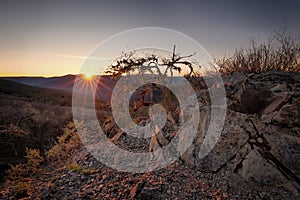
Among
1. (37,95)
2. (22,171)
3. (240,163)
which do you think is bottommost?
(37,95)

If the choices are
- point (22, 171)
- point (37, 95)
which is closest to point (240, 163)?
point (22, 171)

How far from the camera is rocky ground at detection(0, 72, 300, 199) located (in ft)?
10.8

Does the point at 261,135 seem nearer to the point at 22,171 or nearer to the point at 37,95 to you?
the point at 22,171

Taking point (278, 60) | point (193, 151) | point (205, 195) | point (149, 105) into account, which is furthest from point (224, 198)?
point (278, 60)

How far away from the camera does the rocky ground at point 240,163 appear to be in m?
3.31

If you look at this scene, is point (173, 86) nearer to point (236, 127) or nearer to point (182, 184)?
point (236, 127)

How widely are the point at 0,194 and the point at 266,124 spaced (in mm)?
6482

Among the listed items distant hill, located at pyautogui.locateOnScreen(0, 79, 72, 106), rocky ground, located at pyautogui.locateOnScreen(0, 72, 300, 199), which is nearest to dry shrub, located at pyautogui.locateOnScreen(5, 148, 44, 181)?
rocky ground, located at pyautogui.locateOnScreen(0, 72, 300, 199)

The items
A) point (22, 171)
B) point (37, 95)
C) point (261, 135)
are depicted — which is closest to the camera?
point (261, 135)

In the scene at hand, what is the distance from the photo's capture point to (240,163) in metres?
3.65

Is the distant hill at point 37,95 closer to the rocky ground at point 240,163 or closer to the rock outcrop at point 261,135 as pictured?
the rocky ground at point 240,163

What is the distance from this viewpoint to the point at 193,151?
13.9ft

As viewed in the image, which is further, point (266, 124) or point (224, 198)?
point (266, 124)

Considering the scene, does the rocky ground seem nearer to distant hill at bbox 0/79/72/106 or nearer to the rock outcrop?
the rock outcrop
